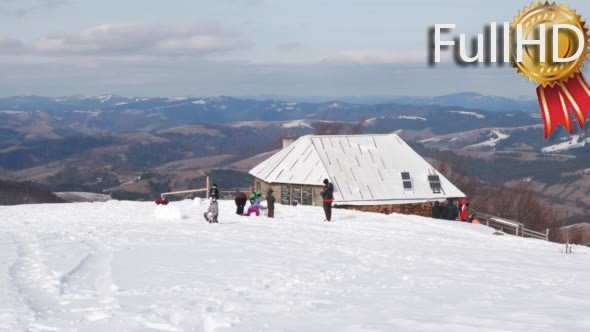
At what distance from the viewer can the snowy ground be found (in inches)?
319

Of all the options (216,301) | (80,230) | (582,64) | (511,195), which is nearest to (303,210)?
(80,230)

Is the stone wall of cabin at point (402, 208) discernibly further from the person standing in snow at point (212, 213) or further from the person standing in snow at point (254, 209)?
the person standing in snow at point (212, 213)

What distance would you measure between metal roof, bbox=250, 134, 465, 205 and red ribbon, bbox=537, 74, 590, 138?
37.0 ft

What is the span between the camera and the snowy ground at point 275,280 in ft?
26.6

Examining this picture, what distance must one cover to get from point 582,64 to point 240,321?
2206 cm

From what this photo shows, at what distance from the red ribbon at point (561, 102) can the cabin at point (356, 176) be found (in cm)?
1129

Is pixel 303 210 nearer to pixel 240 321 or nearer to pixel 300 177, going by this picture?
pixel 300 177

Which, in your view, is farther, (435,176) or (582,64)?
(435,176)

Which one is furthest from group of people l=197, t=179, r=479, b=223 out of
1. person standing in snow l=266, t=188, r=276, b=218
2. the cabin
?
the cabin

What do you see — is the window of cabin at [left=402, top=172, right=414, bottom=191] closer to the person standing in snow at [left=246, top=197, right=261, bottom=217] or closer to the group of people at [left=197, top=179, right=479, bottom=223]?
the group of people at [left=197, top=179, right=479, bottom=223]

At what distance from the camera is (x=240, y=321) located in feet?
26.7

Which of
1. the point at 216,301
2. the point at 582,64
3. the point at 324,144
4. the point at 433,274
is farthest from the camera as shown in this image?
the point at 324,144

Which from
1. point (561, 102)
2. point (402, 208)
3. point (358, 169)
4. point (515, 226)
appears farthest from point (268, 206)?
point (358, 169)

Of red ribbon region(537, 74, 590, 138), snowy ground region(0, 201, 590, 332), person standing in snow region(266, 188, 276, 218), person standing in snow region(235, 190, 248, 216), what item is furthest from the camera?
red ribbon region(537, 74, 590, 138)
